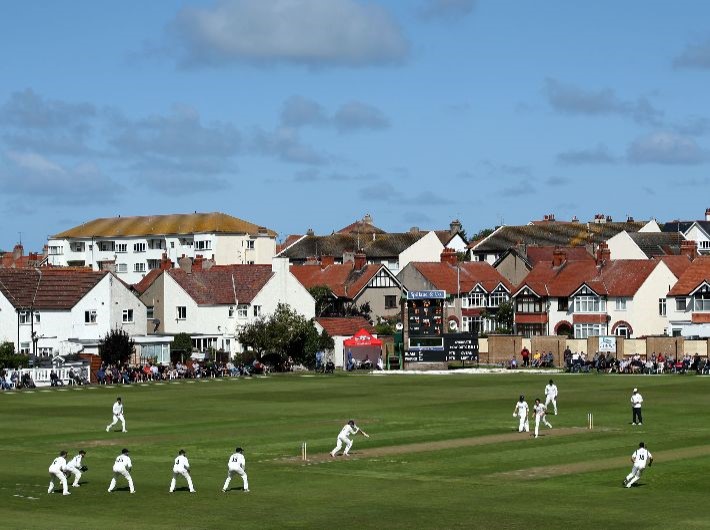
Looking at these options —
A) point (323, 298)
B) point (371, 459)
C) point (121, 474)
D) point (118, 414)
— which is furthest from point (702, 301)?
point (121, 474)

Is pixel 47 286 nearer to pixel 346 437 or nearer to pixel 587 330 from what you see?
pixel 587 330

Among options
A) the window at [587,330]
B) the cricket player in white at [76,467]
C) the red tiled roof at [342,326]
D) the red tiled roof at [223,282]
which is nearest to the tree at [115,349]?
the red tiled roof at [223,282]

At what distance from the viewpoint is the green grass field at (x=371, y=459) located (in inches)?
1577

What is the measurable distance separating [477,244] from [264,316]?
264 ft

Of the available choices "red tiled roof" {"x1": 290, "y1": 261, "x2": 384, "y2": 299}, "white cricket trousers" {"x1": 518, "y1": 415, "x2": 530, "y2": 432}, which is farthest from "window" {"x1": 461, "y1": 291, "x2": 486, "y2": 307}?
"white cricket trousers" {"x1": 518, "y1": 415, "x2": 530, "y2": 432}

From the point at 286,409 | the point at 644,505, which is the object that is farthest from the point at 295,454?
the point at 286,409

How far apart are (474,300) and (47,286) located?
52690 mm

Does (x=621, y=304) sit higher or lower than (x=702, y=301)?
higher

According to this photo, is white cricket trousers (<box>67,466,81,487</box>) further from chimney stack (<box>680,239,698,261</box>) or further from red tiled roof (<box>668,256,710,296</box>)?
chimney stack (<box>680,239,698,261</box>)

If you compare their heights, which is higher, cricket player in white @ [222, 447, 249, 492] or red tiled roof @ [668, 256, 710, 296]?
red tiled roof @ [668, 256, 710, 296]

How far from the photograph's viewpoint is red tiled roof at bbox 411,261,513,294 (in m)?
156

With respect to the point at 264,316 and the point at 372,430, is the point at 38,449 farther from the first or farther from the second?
the point at 264,316

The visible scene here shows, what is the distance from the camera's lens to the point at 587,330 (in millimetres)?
140750

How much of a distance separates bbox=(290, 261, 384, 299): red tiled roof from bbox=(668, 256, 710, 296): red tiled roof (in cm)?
3174
